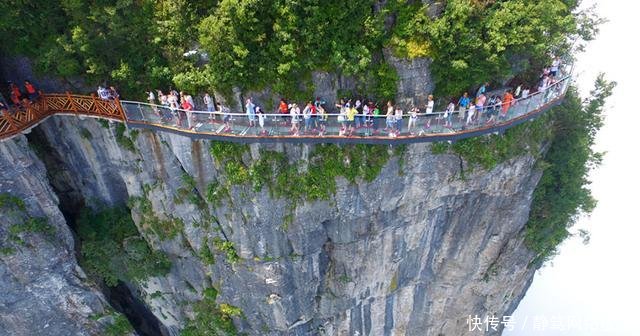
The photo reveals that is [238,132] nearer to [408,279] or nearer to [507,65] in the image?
[507,65]

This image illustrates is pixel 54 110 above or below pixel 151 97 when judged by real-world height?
below

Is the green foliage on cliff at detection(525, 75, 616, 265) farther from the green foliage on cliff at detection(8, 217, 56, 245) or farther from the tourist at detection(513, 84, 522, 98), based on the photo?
the green foliage on cliff at detection(8, 217, 56, 245)

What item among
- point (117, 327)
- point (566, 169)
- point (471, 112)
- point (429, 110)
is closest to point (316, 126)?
point (429, 110)

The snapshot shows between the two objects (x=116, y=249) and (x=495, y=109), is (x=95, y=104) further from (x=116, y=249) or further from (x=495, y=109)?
(x=495, y=109)

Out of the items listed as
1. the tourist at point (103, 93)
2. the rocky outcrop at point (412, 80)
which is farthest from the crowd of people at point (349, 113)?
the tourist at point (103, 93)

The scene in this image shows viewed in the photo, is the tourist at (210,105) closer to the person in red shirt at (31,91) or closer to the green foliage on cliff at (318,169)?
the green foliage on cliff at (318,169)

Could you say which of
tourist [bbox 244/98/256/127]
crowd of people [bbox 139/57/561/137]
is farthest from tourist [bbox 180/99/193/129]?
tourist [bbox 244/98/256/127]
